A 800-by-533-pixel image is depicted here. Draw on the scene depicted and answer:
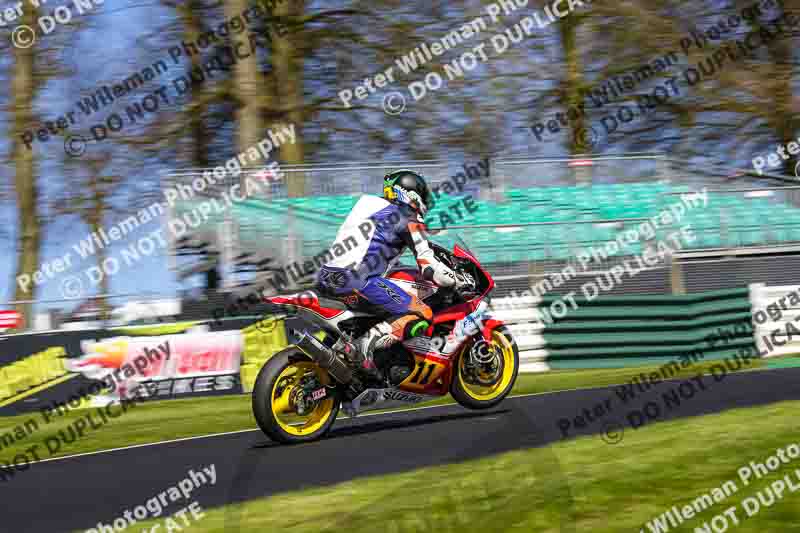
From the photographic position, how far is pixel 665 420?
290 inches

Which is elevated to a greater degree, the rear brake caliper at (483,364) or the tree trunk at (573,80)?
the tree trunk at (573,80)

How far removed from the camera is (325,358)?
709cm

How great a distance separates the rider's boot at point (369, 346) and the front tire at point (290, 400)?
24cm

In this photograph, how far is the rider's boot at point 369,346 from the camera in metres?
7.39

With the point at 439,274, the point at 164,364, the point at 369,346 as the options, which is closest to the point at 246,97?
the point at 164,364

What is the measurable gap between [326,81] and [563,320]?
8.69 metres

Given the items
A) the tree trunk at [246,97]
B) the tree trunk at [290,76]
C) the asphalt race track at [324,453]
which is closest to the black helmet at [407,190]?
the asphalt race track at [324,453]

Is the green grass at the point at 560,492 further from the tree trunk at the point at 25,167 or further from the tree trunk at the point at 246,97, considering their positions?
the tree trunk at the point at 25,167

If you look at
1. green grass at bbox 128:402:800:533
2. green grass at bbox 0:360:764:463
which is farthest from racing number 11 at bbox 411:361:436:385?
green grass at bbox 0:360:764:463

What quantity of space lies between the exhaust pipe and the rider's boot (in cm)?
12

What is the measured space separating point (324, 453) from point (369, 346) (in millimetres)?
966

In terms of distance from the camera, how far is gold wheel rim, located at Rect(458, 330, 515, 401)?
8219mm

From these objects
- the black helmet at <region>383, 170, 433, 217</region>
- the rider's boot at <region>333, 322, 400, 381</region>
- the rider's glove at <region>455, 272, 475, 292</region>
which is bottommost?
the rider's boot at <region>333, 322, 400, 381</region>

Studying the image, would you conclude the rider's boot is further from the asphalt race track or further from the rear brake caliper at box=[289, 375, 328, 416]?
the asphalt race track
